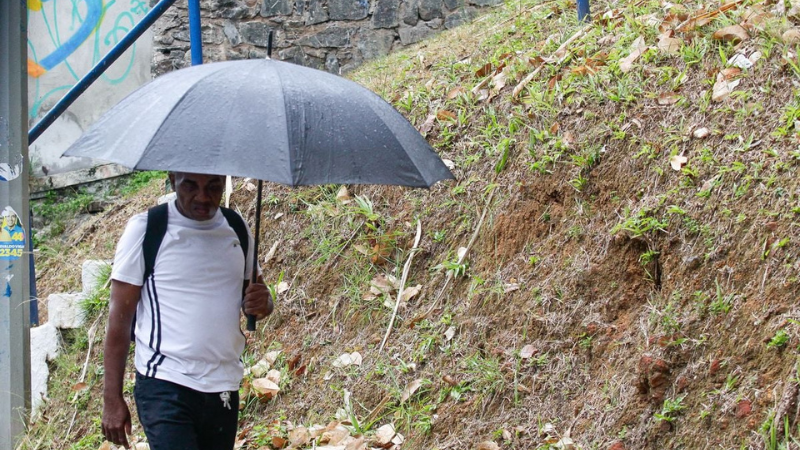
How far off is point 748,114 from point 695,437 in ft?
5.07

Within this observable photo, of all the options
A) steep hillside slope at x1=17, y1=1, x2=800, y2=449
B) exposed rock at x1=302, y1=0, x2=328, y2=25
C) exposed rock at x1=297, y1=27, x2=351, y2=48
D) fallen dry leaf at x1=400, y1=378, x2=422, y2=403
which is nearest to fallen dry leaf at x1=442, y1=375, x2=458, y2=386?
steep hillside slope at x1=17, y1=1, x2=800, y2=449

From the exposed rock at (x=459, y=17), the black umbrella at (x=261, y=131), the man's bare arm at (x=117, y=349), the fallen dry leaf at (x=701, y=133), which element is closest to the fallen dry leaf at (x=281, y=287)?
the black umbrella at (x=261, y=131)

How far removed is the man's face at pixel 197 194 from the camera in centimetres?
293

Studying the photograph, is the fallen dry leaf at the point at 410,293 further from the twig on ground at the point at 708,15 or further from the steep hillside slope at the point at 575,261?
the twig on ground at the point at 708,15

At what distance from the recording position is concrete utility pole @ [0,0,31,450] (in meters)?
4.73

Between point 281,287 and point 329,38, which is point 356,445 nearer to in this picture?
point 281,287

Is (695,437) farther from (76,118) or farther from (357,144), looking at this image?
(76,118)

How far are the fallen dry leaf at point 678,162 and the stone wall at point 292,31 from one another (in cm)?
532

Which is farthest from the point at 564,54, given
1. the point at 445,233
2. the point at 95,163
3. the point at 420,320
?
the point at 95,163

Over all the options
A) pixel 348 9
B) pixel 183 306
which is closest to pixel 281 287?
pixel 183 306

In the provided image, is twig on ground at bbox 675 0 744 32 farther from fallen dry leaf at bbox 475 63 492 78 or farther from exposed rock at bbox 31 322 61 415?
exposed rock at bbox 31 322 61 415

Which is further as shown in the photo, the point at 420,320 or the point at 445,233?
the point at 445,233

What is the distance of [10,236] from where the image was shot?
479 centimetres

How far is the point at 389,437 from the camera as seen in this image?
156 inches
